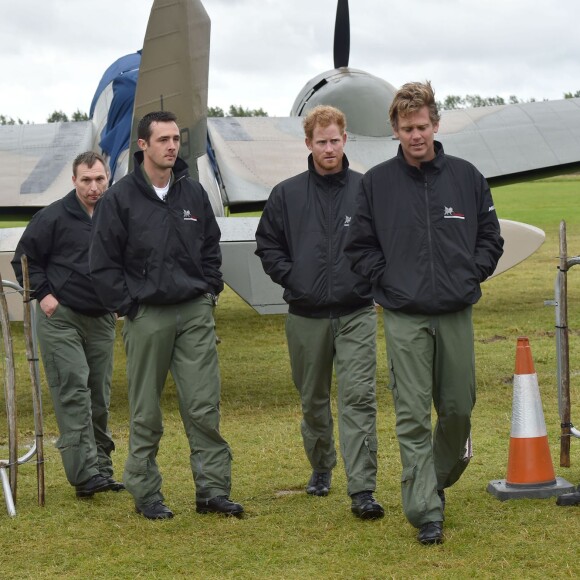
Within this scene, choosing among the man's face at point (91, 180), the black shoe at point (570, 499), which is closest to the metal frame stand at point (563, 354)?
the black shoe at point (570, 499)

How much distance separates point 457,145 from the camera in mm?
14742

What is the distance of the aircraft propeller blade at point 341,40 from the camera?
51.5 feet

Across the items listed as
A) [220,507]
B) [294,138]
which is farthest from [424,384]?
[294,138]

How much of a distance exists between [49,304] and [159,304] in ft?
2.95

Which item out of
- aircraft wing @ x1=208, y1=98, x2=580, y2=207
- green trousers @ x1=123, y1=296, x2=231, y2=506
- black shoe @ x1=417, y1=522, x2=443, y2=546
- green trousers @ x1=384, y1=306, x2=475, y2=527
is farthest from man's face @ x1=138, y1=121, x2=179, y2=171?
aircraft wing @ x1=208, y1=98, x2=580, y2=207

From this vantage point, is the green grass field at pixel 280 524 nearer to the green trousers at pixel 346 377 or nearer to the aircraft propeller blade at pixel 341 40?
the green trousers at pixel 346 377

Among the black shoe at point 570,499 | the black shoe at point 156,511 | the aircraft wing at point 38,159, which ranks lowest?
the black shoe at point 156,511

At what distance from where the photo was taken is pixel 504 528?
14.7 ft

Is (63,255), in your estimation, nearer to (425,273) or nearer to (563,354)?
(425,273)

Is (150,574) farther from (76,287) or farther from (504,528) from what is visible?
(76,287)

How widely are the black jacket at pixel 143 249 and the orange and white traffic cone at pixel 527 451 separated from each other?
1.60 metres

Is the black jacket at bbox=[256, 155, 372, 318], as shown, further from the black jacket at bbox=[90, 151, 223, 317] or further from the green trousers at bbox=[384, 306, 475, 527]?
the green trousers at bbox=[384, 306, 475, 527]

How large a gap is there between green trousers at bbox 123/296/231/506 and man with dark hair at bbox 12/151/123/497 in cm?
57

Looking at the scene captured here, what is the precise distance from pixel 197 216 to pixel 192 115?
2273 millimetres
